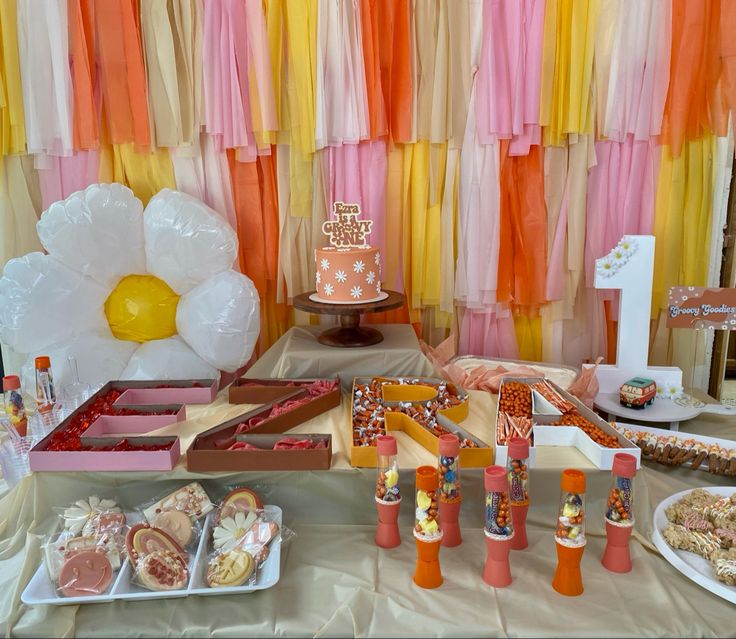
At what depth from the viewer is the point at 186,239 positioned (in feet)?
7.20

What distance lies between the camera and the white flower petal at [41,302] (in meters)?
2.16

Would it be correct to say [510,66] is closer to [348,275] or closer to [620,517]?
[348,275]

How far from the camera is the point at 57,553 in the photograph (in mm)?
1394

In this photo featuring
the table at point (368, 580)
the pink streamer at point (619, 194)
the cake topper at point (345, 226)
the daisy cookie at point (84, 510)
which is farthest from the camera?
the pink streamer at point (619, 194)

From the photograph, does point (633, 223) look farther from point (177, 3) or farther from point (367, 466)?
point (177, 3)

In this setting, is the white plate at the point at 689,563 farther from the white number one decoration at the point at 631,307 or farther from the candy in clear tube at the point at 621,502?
the white number one decoration at the point at 631,307

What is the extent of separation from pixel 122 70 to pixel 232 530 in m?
1.81

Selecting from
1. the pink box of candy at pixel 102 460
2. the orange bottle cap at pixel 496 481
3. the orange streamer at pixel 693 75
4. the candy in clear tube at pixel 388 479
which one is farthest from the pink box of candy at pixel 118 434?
the orange streamer at pixel 693 75

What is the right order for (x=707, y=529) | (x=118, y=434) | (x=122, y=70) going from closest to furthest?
1. (x=707, y=529)
2. (x=118, y=434)
3. (x=122, y=70)

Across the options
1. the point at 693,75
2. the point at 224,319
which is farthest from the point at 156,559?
the point at 693,75

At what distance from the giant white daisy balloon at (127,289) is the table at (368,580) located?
521 mm

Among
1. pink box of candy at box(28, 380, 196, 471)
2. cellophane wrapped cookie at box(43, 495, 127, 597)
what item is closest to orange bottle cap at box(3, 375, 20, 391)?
pink box of candy at box(28, 380, 196, 471)

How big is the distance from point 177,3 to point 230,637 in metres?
2.19

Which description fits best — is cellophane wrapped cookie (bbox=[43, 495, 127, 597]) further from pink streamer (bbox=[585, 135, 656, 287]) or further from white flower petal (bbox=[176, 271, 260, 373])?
pink streamer (bbox=[585, 135, 656, 287])
